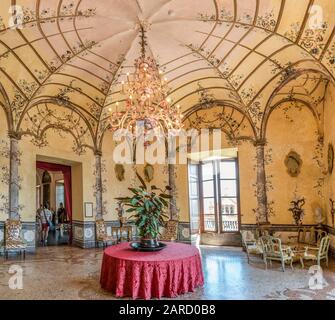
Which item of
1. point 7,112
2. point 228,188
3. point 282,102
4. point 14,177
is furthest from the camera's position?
point 228,188

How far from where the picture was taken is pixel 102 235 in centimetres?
900

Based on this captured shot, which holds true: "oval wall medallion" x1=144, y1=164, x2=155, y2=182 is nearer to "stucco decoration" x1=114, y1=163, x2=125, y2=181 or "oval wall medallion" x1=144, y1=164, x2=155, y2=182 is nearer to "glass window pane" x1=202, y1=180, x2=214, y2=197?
"stucco decoration" x1=114, y1=163, x2=125, y2=181

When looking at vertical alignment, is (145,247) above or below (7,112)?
below

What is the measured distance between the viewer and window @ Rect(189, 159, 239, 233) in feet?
29.7

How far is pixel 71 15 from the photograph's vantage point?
17.5ft

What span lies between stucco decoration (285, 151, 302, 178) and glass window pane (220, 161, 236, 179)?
5.38ft

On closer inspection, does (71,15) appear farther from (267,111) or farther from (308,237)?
(308,237)

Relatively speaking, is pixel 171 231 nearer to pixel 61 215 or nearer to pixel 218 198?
pixel 218 198

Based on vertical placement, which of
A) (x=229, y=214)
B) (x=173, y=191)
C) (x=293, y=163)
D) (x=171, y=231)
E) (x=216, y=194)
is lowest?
(x=171, y=231)

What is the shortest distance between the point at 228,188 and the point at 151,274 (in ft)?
17.6

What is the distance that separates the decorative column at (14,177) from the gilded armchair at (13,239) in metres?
0.23

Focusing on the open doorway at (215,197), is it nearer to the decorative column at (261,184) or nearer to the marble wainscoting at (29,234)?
the decorative column at (261,184)

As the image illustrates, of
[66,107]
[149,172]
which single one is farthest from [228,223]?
[66,107]
